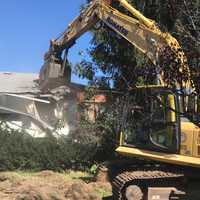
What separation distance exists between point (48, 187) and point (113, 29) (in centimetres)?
561

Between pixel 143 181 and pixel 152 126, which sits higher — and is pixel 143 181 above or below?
below

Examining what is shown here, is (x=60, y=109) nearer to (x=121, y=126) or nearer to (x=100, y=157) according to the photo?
(x=100, y=157)

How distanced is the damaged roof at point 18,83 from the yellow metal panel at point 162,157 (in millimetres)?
12468

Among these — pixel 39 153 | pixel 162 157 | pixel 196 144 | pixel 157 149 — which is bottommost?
pixel 39 153

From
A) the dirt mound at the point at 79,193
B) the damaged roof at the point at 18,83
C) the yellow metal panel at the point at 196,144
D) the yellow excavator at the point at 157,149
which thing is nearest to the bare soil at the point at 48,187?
the dirt mound at the point at 79,193

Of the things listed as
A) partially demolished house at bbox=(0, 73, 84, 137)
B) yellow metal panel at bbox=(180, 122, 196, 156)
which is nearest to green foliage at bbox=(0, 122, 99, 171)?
partially demolished house at bbox=(0, 73, 84, 137)

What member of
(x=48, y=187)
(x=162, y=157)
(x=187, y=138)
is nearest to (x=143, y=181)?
(x=162, y=157)

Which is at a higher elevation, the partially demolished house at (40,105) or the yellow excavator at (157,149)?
the partially demolished house at (40,105)

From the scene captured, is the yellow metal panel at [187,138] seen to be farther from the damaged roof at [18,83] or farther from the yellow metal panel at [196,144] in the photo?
the damaged roof at [18,83]

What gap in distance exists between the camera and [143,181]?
50.3ft

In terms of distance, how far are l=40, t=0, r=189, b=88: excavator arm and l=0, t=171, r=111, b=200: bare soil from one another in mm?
3743

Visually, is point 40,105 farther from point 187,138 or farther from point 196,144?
point 196,144

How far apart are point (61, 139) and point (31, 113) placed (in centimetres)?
543

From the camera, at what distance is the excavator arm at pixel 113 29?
51.1 feet
